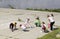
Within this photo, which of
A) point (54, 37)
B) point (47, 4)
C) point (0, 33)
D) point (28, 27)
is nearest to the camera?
point (54, 37)

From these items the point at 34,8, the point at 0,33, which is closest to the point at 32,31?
the point at 0,33

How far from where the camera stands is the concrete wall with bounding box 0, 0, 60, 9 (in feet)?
112

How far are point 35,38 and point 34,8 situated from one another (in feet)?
62.4

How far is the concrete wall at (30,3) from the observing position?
3400cm

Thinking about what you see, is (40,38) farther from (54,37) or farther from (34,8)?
(34,8)

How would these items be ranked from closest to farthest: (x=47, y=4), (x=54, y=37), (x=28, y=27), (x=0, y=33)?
(x=54, y=37)
(x=0, y=33)
(x=28, y=27)
(x=47, y=4)

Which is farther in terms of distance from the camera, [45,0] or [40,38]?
[45,0]

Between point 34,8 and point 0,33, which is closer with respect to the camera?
point 0,33

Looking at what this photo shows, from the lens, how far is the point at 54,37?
A: 50.2 feet

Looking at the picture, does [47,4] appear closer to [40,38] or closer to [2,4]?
[2,4]

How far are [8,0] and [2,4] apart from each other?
1.07 metres

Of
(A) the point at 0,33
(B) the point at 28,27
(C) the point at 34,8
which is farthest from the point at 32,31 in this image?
(C) the point at 34,8

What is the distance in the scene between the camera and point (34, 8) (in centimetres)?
3438

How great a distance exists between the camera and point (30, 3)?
3481 cm
